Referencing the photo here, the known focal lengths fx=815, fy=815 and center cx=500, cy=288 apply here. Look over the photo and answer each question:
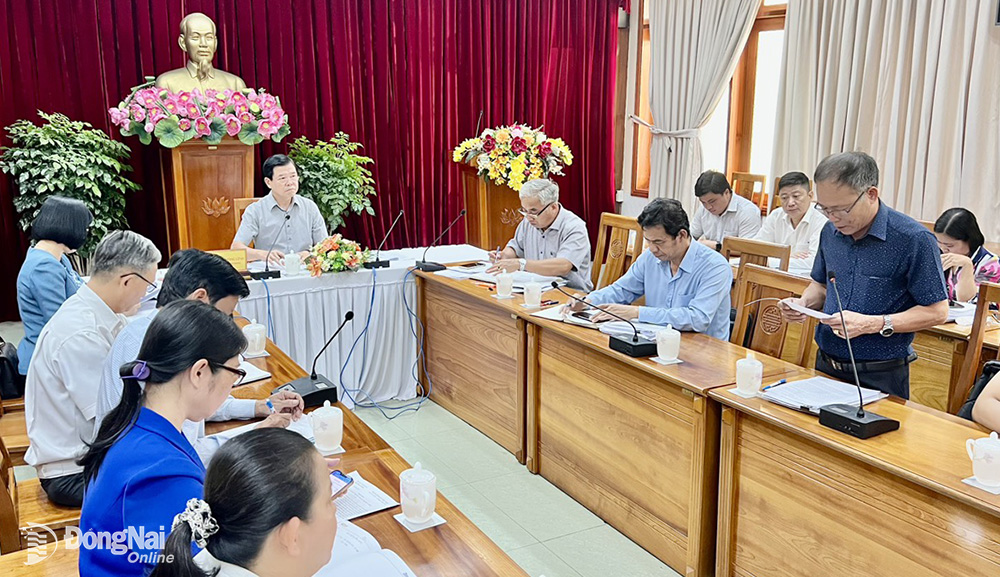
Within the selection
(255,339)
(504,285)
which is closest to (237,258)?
(255,339)

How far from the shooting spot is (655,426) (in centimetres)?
275

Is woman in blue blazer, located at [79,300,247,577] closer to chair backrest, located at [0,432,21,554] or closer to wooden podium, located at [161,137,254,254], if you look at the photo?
chair backrest, located at [0,432,21,554]

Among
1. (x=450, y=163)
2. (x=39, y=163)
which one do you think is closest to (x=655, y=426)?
(x=39, y=163)

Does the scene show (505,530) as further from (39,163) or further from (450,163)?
(450,163)

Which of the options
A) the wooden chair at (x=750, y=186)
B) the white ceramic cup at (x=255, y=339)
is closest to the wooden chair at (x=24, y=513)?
the white ceramic cup at (x=255, y=339)

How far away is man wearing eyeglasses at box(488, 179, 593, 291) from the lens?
4137 millimetres

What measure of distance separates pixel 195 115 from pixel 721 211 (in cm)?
328

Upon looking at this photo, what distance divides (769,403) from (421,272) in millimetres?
2295

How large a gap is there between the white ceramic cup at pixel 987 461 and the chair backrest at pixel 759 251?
60.8 inches

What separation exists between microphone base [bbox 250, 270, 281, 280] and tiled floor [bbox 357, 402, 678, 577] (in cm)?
83

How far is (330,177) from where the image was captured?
19.8ft

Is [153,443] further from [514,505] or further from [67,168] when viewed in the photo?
[67,168]

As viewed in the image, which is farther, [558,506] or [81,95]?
[81,95]

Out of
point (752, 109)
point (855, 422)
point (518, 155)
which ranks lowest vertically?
point (855, 422)
